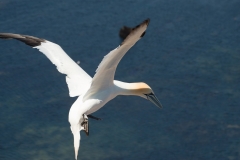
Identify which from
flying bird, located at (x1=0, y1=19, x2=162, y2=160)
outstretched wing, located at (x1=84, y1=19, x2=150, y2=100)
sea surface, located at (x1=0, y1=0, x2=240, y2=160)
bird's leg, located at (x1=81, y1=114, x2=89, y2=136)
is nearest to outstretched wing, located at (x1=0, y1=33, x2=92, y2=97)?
flying bird, located at (x1=0, y1=19, x2=162, y2=160)

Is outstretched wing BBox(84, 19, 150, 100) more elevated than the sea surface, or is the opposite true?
the sea surface

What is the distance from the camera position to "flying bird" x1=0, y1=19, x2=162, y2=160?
42.2ft

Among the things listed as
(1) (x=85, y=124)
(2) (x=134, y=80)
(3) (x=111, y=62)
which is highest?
(2) (x=134, y=80)

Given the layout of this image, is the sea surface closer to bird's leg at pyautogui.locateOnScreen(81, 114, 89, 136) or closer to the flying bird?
the flying bird

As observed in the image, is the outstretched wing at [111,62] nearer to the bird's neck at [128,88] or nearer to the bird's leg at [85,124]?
the bird's neck at [128,88]

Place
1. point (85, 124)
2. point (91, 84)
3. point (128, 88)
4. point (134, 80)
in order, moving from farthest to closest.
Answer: point (134, 80), point (128, 88), point (91, 84), point (85, 124)

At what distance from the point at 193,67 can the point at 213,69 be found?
56 cm

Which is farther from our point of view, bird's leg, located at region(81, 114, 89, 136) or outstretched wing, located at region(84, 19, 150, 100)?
bird's leg, located at region(81, 114, 89, 136)

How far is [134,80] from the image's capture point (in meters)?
20.7

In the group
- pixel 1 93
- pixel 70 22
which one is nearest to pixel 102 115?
pixel 1 93

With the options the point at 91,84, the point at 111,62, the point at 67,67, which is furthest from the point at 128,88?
the point at 111,62

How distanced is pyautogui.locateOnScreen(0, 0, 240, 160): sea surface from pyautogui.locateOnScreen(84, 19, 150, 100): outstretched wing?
4294 mm

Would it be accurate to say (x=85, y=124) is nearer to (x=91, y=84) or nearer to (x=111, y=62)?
(x=91, y=84)

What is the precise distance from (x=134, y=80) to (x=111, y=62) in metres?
7.27
